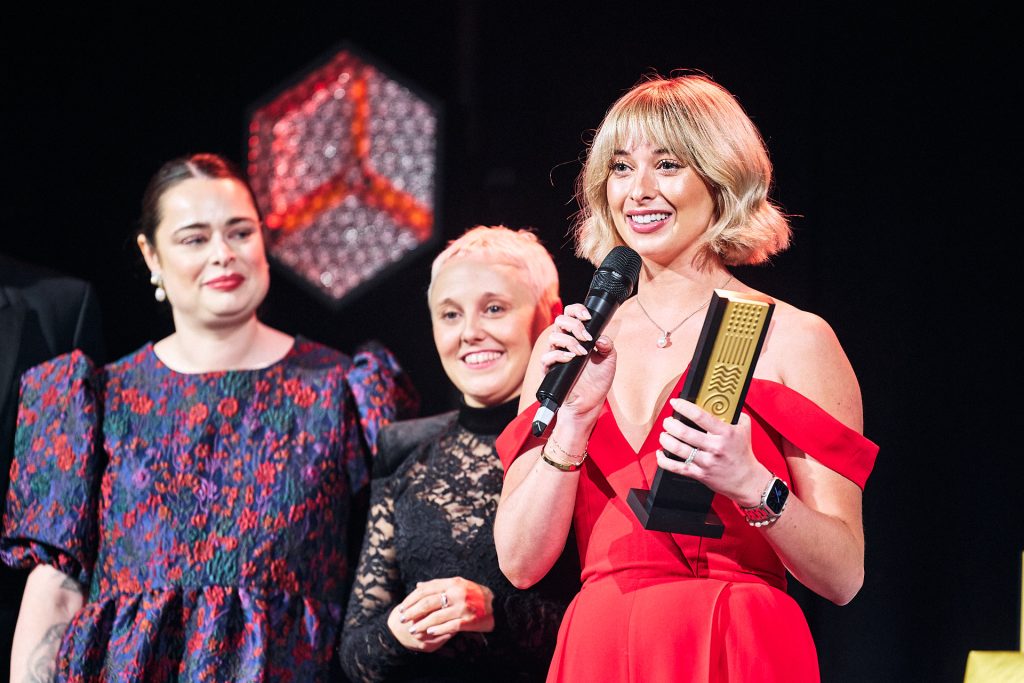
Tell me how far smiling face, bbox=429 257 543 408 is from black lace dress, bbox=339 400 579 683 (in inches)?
2.2

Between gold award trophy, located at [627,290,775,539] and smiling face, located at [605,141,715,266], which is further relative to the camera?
smiling face, located at [605,141,715,266]

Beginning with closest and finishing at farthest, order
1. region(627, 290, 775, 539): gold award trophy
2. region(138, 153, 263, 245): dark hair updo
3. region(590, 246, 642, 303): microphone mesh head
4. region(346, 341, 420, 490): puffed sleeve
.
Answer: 1. region(627, 290, 775, 539): gold award trophy
2. region(590, 246, 642, 303): microphone mesh head
3. region(346, 341, 420, 490): puffed sleeve
4. region(138, 153, 263, 245): dark hair updo

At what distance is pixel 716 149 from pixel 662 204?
11 centimetres

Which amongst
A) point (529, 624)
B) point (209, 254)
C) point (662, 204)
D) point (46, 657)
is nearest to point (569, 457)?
point (662, 204)

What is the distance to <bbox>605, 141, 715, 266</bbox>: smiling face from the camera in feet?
5.93

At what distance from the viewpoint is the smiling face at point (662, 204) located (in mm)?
1809

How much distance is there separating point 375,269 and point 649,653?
1792mm

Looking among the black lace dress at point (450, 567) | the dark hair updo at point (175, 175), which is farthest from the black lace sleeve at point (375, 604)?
the dark hair updo at point (175, 175)

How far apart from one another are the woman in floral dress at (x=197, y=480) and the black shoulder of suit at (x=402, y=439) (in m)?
0.10

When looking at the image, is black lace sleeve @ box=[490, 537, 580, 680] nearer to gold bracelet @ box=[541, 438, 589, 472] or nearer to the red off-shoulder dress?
the red off-shoulder dress

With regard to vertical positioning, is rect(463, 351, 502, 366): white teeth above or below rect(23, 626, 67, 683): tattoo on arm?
above

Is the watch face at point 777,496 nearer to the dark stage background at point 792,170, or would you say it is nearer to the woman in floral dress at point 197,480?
the dark stage background at point 792,170

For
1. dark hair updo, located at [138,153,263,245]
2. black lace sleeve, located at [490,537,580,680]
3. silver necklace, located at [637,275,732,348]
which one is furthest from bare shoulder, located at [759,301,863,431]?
dark hair updo, located at [138,153,263,245]

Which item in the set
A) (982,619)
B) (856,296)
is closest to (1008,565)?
(982,619)
